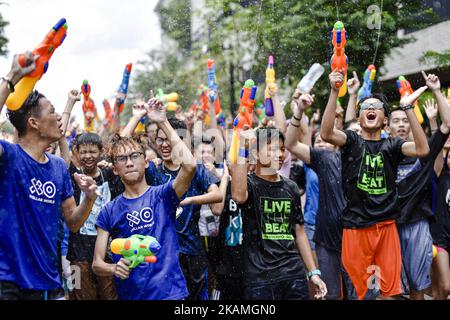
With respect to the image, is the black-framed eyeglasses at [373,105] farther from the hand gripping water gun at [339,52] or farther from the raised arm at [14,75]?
the raised arm at [14,75]

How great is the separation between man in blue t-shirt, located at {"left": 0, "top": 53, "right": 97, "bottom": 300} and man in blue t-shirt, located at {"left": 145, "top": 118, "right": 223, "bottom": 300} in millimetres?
1284

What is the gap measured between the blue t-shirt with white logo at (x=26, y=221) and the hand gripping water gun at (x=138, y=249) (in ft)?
1.24

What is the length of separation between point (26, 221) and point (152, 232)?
2.57ft

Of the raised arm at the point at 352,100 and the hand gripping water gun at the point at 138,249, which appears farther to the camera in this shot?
the raised arm at the point at 352,100

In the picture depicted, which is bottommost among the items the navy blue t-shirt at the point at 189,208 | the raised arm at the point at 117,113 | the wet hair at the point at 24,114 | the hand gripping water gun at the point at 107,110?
the navy blue t-shirt at the point at 189,208

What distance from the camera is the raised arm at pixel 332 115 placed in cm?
461

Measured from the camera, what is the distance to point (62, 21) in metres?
3.31

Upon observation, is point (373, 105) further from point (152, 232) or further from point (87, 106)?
point (87, 106)

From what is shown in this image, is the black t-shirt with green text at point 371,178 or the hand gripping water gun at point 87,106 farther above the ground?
the hand gripping water gun at point 87,106

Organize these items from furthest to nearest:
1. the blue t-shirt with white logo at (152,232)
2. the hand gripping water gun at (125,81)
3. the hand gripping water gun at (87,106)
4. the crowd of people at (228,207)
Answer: the hand gripping water gun at (125,81) → the hand gripping water gun at (87,106) → the blue t-shirt with white logo at (152,232) → the crowd of people at (228,207)

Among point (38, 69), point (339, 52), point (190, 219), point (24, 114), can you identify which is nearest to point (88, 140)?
point (190, 219)

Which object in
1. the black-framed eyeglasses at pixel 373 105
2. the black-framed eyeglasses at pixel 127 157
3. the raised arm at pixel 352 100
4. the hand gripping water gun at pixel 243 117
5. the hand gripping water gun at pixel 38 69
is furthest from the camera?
the raised arm at pixel 352 100

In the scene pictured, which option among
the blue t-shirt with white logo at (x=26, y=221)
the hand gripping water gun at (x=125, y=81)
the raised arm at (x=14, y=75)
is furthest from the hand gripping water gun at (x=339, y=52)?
the raised arm at (x=14, y=75)
